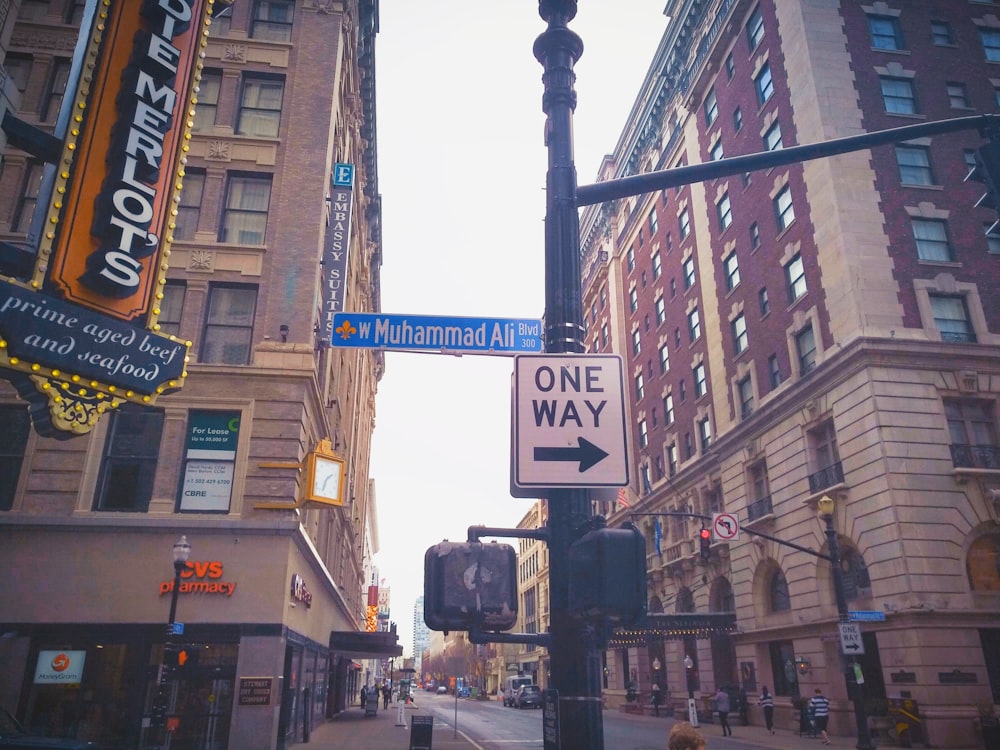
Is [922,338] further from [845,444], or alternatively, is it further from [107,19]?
[107,19]

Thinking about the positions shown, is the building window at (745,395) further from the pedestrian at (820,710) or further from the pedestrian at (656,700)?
the pedestrian at (656,700)

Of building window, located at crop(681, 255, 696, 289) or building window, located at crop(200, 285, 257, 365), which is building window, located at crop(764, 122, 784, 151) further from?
building window, located at crop(200, 285, 257, 365)

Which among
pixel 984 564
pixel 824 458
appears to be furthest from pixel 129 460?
pixel 984 564

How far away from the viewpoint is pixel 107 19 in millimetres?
→ 14242

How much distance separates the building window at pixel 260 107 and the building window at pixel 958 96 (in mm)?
29024

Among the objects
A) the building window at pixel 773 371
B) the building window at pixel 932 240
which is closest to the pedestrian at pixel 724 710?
the building window at pixel 773 371

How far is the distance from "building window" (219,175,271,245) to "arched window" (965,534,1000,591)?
26.8m

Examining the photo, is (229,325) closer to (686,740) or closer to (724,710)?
(686,740)

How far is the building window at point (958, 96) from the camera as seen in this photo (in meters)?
32.9

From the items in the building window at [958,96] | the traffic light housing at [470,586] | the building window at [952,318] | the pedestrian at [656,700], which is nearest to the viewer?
the traffic light housing at [470,586]

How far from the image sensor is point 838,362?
94.5 feet

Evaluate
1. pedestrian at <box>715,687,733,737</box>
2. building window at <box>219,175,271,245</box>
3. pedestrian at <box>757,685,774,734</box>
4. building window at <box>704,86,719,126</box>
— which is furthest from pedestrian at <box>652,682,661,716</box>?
building window at <box>219,175,271,245</box>

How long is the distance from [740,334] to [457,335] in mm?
34470

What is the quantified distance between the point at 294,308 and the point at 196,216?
4.55m
